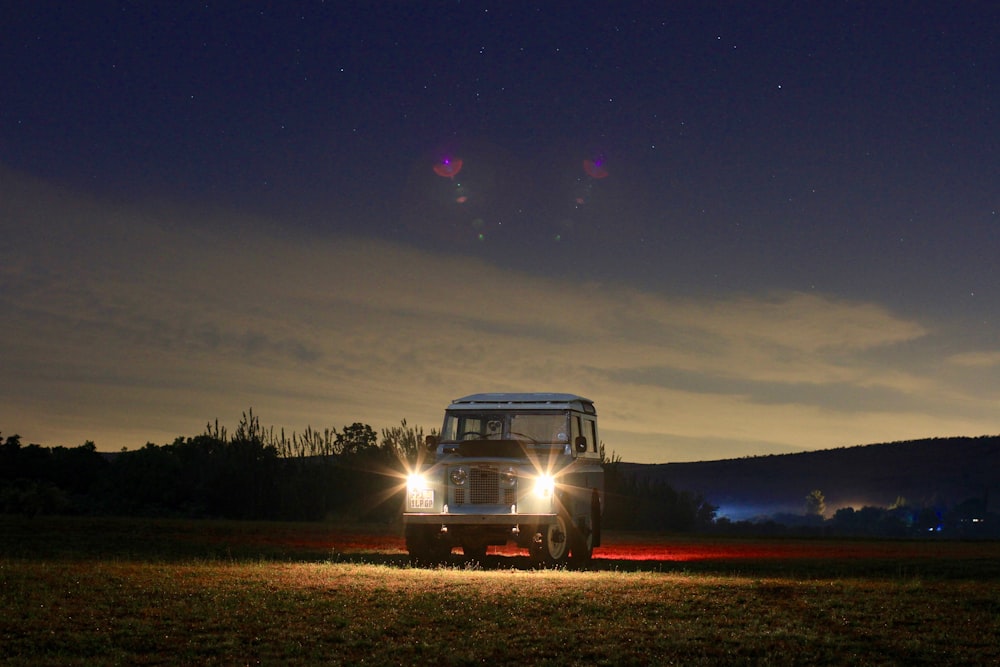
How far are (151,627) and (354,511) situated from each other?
4941 cm

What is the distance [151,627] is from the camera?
15.0 metres

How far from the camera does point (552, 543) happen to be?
79.7 feet

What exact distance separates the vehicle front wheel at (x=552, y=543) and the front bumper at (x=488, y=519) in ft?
0.75

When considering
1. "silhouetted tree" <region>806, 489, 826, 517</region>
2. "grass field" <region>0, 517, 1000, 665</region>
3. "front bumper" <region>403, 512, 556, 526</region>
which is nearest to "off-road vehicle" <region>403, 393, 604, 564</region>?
"front bumper" <region>403, 512, 556, 526</region>

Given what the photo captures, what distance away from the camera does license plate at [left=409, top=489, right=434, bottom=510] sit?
2428 centimetres

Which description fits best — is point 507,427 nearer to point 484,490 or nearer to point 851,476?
point 484,490

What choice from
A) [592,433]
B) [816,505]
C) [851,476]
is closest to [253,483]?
[592,433]

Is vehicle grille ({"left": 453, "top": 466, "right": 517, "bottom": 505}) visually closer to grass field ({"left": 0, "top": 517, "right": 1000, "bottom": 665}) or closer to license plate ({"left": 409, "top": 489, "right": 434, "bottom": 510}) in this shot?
license plate ({"left": 409, "top": 489, "right": 434, "bottom": 510})

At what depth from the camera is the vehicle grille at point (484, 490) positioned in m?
24.0

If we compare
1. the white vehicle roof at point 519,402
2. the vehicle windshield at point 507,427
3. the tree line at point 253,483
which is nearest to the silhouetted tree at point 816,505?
the tree line at point 253,483

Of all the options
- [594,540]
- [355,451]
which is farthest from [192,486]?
[594,540]

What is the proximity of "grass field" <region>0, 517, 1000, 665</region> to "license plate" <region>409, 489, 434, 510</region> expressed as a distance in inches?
51.4

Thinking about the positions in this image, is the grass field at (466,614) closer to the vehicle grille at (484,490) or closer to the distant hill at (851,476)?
the vehicle grille at (484,490)

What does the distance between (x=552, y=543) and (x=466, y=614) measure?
27.1 ft
